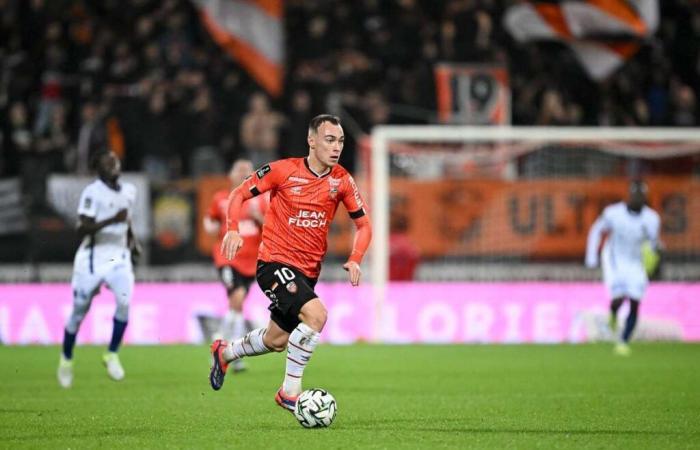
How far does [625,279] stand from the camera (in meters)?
18.6

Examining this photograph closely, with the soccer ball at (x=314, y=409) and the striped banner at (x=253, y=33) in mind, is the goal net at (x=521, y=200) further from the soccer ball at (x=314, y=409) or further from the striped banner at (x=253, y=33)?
the soccer ball at (x=314, y=409)

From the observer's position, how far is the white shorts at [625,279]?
18.5 meters

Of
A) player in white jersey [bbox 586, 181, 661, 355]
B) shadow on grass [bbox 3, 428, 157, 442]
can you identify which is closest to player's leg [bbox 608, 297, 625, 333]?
player in white jersey [bbox 586, 181, 661, 355]

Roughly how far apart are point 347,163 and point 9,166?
5.15 meters

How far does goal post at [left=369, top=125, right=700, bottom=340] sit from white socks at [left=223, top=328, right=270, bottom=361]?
10128mm

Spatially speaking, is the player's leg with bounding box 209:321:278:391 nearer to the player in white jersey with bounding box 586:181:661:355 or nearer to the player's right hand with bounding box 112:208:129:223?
the player's right hand with bounding box 112:208:129:223

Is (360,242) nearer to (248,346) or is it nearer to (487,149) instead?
(248,346)

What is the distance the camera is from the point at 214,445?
8492 millimetres

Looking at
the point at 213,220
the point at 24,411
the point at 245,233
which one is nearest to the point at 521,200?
the point at 245,233

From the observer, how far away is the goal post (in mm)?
20391

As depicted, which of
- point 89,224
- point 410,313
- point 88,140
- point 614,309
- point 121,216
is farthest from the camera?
point 410,313

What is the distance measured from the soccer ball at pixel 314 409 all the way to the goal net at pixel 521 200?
36.8ft

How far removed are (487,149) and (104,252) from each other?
30.9 ft

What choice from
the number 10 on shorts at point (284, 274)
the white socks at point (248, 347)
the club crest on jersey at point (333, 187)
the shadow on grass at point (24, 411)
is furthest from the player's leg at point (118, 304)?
the club crest on jersey at point (333, 187)
